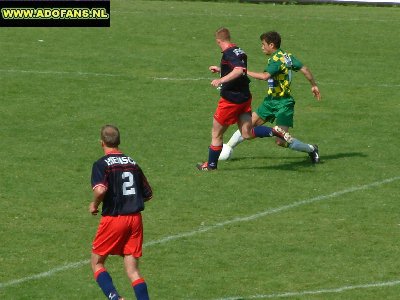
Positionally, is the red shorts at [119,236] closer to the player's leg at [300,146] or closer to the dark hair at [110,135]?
the dark hair at [110,135]

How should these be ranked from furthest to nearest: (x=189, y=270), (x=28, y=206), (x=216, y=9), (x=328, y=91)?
(x=216, y=9), (x=328, y=91), (x=28, y=206), (x=189, y=270)

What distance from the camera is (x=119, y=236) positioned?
41.0 ft

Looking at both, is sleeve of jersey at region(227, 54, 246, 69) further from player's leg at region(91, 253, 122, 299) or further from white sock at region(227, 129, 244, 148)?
player's leg at region(91, 253, 122, 299)

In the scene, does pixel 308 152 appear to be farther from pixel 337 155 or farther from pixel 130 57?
pixel 130 57

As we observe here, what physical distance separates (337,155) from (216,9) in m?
18.9

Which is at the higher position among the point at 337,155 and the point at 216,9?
the point at 216,9

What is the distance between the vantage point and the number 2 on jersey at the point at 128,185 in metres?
12.5

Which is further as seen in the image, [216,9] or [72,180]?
[216,9]

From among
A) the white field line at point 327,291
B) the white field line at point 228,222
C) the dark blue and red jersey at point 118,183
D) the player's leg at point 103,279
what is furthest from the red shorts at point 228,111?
the player's leg at point 103,279

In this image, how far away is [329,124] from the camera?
24.2 m

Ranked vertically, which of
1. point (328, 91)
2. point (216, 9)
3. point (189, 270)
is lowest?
point (189, 270)

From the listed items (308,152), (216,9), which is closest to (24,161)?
(308,152)

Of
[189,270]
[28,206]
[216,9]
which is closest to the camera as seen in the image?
[189,270]

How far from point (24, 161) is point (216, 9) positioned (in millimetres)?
19992
